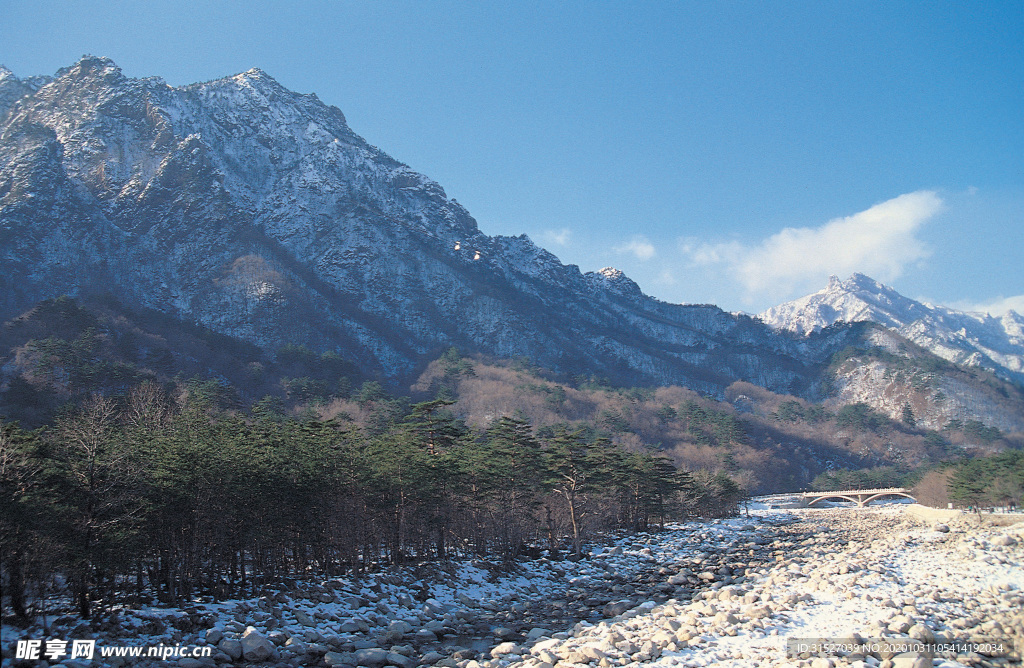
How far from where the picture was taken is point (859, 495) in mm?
98875

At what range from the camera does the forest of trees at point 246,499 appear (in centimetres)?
1788

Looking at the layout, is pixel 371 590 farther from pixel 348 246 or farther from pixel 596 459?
pixel 348 246

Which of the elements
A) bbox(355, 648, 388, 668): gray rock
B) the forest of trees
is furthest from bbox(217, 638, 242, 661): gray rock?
the forest of trees

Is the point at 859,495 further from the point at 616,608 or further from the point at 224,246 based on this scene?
the point at 224,246

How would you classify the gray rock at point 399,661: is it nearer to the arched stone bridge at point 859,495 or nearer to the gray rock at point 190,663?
the gray rock at point 190,663

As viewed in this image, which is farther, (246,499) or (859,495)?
(859,495)

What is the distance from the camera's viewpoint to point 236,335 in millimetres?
140125

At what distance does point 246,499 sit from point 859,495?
108405mm

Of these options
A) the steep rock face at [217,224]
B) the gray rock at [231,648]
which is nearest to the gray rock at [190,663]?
the gray rock at [231,648]

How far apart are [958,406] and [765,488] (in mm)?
102617

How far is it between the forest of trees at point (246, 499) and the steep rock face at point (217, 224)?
110 m

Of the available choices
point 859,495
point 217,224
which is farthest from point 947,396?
point 217,224

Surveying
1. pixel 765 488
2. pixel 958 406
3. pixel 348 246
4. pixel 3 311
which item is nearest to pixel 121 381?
pixel 3 311

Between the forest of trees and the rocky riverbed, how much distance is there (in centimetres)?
221
